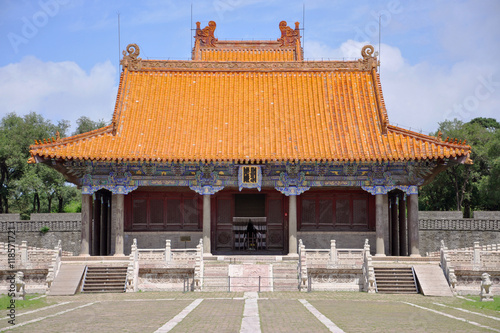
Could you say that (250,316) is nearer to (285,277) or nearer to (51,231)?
(285,277)

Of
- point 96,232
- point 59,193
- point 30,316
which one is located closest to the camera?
point 30,316

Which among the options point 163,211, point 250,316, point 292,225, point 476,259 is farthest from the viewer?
point 163,211

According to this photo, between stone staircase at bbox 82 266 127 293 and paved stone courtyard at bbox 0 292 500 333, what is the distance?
3.59 ft

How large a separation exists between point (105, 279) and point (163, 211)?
19.5 feet

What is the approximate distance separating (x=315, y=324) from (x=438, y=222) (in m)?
32.3

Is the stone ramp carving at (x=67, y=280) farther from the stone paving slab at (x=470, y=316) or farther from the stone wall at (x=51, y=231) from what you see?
the stone wall at (x=51, y=231)

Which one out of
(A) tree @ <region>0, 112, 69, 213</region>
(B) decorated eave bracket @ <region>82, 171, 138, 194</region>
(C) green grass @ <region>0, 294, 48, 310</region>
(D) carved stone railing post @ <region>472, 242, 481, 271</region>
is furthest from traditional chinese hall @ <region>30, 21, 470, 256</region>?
(A) tree @ <region>0, 112, 69, 213</region>

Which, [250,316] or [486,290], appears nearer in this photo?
[250,316]

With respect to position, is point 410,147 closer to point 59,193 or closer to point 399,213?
point 399,213

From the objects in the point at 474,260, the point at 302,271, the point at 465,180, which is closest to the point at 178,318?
the point at 302,271

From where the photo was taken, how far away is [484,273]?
2105 centimetres

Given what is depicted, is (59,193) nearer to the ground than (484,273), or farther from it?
farther from it

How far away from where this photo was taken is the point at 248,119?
1104 inches

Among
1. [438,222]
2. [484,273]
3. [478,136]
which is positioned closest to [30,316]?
[484,273]
